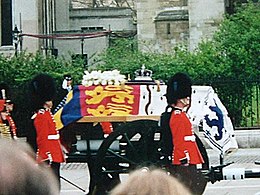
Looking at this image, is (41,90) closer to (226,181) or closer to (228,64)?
(226,181)

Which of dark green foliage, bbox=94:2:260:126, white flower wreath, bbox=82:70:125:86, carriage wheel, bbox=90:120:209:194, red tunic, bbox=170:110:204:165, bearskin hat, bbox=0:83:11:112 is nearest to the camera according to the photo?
red tunic, bbox=170:110:204:165

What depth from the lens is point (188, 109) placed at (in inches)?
416

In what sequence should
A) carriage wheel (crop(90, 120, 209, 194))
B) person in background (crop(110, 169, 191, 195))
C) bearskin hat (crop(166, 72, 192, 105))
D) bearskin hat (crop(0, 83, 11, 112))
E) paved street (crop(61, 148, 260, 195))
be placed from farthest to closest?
bearskin hat (crop(0, 83, 11, 112)) < paved street (crop(61, 148, 260, 195)) < carriage wheel (crop(90, 120, 209, 194)) < bearskin hat (crop(166, 72, 192, 105)) < person in background (crop(110, 169, 191, 195))

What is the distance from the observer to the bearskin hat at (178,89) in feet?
32.3

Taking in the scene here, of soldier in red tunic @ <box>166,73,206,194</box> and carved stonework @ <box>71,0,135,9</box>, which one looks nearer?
soldier in red tunic @ <box>166,73,206,194</box>

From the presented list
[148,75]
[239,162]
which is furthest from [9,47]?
[148,75]

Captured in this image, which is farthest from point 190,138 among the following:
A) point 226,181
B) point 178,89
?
point 226,181

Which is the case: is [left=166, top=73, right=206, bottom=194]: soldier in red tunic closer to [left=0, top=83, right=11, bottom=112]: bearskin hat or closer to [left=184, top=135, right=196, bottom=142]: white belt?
[left=184, top=135, right=196, bottom=142]: white belt

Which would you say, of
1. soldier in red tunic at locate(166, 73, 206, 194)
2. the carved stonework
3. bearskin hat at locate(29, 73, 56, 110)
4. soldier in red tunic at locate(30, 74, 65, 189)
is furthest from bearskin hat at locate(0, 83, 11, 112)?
the carved stonework

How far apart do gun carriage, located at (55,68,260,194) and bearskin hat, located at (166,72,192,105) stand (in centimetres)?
38

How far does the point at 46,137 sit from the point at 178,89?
5.34 feet

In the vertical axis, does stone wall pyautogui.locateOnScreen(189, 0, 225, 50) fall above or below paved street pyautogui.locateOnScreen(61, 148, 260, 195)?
above

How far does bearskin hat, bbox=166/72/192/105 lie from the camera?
9859mm

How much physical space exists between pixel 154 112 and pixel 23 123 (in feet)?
32.6
